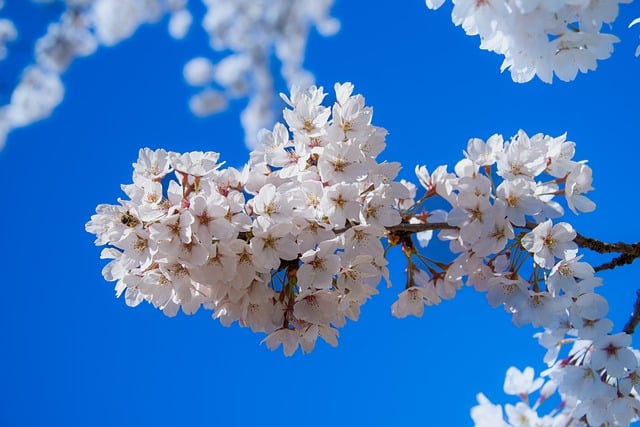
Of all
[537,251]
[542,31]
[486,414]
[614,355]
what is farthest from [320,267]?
[486,414]

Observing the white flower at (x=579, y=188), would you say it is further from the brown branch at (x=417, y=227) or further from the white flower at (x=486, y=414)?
the white flower at (x=486, y=414)

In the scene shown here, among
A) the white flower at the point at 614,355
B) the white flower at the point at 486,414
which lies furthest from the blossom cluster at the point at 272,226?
the white flower at the point at 486,414

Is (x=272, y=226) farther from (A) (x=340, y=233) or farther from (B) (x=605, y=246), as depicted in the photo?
(B) (x=605, y=246)

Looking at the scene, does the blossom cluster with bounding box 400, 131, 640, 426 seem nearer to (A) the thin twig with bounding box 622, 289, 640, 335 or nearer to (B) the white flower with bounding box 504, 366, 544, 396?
(A) the thin twig with bounding box 622, 289, 640, 335

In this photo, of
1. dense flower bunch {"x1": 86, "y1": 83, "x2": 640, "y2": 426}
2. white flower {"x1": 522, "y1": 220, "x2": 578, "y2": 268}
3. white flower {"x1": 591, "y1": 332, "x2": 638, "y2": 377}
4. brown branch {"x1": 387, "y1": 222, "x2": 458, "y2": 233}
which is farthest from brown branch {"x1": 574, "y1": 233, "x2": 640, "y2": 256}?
brown branch {"x1": 387, "y1": 222, "x2": 458, "y2": 233}

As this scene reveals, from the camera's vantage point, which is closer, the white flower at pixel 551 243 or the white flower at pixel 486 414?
the white flower at pixel 551 243
